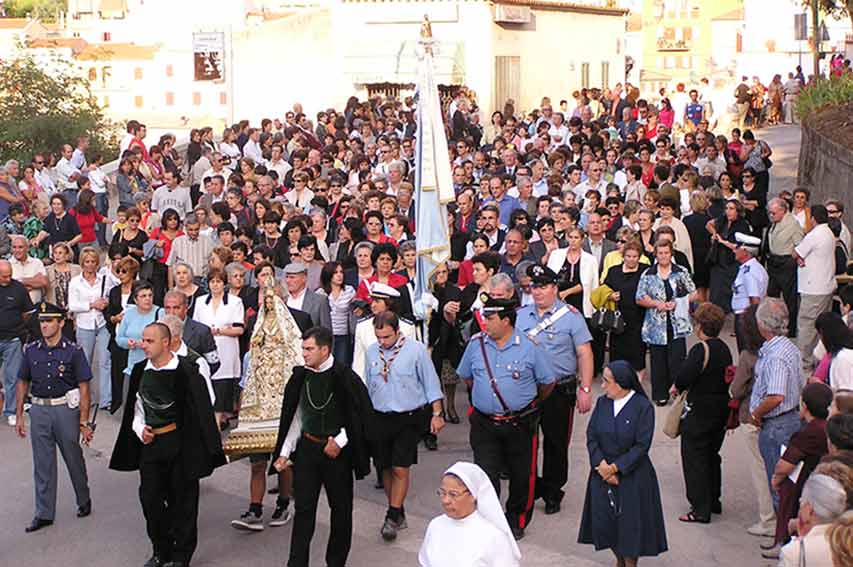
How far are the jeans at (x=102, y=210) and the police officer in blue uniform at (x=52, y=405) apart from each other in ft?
32.4

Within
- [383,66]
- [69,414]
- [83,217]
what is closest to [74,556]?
[69,414]

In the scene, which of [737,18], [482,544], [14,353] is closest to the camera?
[482,544]

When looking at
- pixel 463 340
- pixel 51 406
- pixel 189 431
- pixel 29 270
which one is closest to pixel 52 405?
pixel 51 406

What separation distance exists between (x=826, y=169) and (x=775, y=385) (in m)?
12.5

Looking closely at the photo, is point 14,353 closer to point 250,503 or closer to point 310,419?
point 250,503

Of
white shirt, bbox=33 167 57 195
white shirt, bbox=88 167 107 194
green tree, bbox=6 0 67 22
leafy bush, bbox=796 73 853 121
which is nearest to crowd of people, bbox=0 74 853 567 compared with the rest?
white shirt, bbox=33 167 57 195

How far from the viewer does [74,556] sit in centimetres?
1055

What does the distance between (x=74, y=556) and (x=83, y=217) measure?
936cm

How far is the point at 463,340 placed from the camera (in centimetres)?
1316

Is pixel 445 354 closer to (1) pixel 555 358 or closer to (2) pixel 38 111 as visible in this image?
(1) pixel 555 358

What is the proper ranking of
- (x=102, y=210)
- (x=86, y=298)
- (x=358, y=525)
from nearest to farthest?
(x=358, y=525), (x=86, y=298), (x=102, y=210)

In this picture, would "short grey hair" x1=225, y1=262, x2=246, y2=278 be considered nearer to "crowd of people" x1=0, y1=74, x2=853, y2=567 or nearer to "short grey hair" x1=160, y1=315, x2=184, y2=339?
"crowd of people" x1=0, y1=74, x2=853, y2=567

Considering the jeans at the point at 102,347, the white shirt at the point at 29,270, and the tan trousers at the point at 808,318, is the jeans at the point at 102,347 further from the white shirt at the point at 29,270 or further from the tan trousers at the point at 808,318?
the tan trousers at the point at 808,318

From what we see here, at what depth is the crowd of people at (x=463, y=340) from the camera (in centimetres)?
930
